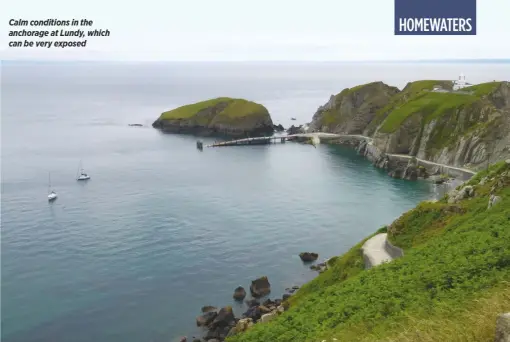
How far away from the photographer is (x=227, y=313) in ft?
149

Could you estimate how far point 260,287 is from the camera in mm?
53156

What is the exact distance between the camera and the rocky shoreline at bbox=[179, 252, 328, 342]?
42.5 metres

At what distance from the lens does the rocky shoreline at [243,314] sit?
140 ft

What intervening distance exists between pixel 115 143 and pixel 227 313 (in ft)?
395

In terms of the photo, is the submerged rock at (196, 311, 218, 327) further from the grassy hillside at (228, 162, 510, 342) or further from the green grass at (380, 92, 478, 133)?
the green grass at (380, 92, 478, 133)

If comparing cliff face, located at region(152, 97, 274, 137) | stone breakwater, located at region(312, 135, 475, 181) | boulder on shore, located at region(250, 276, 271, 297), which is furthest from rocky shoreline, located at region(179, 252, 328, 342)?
cliff face, located at region(152, 97, 274, 137)


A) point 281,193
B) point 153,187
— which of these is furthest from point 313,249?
point 153,187

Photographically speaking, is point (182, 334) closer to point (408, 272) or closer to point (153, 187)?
point (408, 272)

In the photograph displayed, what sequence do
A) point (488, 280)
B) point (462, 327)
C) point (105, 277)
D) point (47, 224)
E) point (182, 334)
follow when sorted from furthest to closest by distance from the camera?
point (47, 224) < point (105, 277) < point (182, 334) < point (488, 280) < point (462, 327)

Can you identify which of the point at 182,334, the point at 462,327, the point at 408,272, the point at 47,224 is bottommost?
the point at 182,334

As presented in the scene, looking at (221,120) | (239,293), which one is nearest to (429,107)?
(221,120)

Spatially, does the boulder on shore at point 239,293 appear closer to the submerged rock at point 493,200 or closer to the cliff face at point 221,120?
the submerged rock at point 493,200

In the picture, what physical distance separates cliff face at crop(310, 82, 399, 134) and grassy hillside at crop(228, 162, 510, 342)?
406 feet

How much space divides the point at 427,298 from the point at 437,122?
4324 inches
